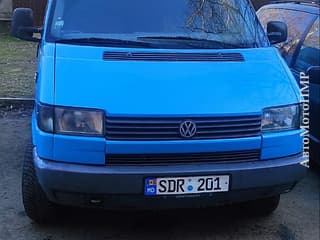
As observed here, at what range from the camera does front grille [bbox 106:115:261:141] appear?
3.37 meters

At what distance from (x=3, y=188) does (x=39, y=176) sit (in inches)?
60.0

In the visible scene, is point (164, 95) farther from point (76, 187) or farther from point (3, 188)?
point (3, 188)

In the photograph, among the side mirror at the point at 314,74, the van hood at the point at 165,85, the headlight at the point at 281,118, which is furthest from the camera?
the side mirror at the point at 314,74

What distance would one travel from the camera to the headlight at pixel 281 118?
11.8 feet

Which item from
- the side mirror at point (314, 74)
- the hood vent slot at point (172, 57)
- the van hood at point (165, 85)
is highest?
the hood vent slot at point (172, 57)

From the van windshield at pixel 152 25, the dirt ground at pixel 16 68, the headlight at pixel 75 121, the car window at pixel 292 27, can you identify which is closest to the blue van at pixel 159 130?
the headlight at pixel 75 121

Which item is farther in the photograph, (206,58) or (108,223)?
(108,223)

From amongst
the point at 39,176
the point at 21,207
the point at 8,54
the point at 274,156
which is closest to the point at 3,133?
the point at 21,207

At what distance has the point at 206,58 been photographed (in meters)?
3.93

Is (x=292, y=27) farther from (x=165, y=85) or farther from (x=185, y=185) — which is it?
(x=185, y=185)

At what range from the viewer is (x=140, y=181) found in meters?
3.33

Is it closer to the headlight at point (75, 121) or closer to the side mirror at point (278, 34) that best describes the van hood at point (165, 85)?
the headlight at point (75, 121)

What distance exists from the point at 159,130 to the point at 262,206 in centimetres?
134

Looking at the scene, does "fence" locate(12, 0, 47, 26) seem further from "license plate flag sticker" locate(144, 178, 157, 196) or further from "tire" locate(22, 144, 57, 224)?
"license plate flag sticker" locate(144, 178, 157, 196)
